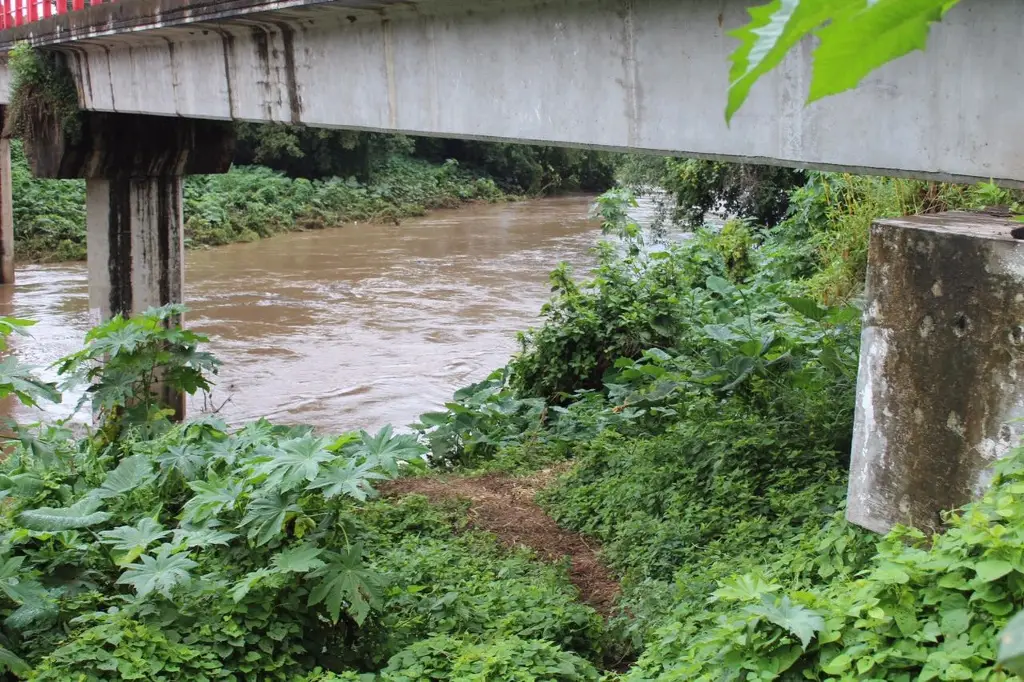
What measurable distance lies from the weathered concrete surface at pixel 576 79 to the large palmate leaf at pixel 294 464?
2.10 metres

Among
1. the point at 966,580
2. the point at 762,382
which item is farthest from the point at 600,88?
the point at 966,580

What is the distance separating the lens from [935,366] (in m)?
3.40

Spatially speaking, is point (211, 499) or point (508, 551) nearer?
point (211, 499)

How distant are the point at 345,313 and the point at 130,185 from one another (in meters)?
5.55

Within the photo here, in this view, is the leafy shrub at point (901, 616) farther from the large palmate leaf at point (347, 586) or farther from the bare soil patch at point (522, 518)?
the bare soil patch at point (522, 518)

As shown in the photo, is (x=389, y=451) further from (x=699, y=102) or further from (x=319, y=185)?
(x=319, y=185)

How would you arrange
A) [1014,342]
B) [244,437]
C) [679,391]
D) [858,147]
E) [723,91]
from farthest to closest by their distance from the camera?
[679,391] → [244,437] → [723,91] → [858,147] → [1014,342]

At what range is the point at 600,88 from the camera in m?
5.06

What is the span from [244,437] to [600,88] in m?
2.63

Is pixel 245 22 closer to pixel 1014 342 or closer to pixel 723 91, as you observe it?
pixel 723 91

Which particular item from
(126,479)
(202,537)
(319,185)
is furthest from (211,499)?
(319,185)

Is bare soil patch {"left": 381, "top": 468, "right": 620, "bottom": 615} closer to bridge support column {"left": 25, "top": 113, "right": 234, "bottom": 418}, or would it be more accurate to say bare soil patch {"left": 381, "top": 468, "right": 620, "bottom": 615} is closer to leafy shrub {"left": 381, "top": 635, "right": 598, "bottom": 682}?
leafy shrub {"left": 381, "top": 635, "right": 598, "bottom": 682}

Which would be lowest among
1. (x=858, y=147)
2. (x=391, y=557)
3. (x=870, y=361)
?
(x=391, y=557)

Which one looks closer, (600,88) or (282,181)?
(600,88)
